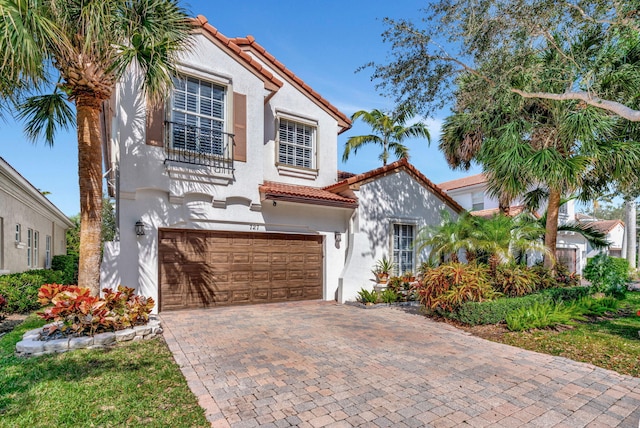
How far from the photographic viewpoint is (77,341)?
657 centimetres

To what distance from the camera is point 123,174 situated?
9.30m

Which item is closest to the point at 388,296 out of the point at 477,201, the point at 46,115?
the point at 46,115

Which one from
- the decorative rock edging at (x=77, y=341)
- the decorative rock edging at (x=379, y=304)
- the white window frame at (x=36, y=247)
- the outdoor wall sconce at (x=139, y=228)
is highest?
the outdoor wall sconce at (x=139, y=228)

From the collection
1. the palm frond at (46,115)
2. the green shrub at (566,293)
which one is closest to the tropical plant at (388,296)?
the green shrub at (566,293)

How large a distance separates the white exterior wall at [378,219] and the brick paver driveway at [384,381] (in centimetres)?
440

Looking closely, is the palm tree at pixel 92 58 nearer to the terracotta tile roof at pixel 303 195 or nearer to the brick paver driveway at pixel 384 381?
the brick paver driveway at pixel 384 381

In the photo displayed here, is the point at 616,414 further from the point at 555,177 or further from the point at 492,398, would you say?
the point at 555,177

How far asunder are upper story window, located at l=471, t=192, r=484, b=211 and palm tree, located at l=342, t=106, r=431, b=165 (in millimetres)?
9292

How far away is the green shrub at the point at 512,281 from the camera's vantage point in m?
10.1

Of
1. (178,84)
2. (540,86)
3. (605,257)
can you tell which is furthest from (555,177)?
(178,84)

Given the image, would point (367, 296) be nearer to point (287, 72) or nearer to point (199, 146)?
point (199, 146)

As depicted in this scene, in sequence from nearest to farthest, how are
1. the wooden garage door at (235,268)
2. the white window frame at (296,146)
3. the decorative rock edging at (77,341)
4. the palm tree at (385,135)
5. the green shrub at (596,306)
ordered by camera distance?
the decorative rock edging at (77,341), the wooden garage door at (235,268), the green shrub at (596,306), the white window frame at (296,146), the palm tree at (385,135)

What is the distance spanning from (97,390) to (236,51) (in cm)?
994

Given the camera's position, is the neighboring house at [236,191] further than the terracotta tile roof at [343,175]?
No
